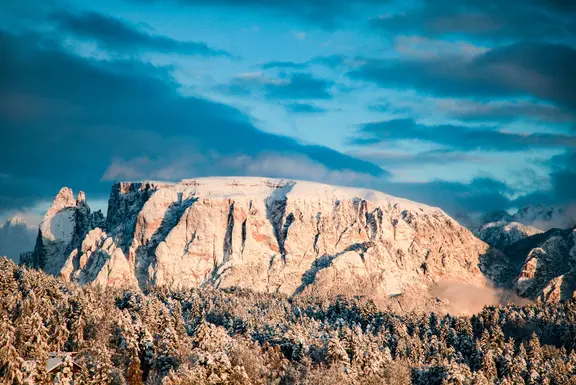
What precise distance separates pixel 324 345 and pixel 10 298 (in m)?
67.0

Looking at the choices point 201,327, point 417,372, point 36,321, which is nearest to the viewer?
point 36,321

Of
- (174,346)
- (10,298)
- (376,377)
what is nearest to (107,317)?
(10,298)

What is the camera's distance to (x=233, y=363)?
16300 centimetres

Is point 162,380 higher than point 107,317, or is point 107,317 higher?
point 107,317

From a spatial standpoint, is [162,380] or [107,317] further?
[107,317]

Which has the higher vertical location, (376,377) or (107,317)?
(107,317)

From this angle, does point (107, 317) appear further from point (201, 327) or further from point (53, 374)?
point (53, 374)

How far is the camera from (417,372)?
194000mm

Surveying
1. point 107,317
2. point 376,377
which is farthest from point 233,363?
point 107,317

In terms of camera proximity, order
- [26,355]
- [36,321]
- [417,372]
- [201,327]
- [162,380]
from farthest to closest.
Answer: [417,372] → [201,327] → [36,321] → [26,355] → [162,380]

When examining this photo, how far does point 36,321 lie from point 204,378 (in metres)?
38.7

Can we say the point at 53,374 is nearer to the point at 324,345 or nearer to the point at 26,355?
the point at 26,355

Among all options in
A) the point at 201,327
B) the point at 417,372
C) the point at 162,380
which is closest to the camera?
the point at 162,380

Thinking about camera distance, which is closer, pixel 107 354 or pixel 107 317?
pixel 107 354
